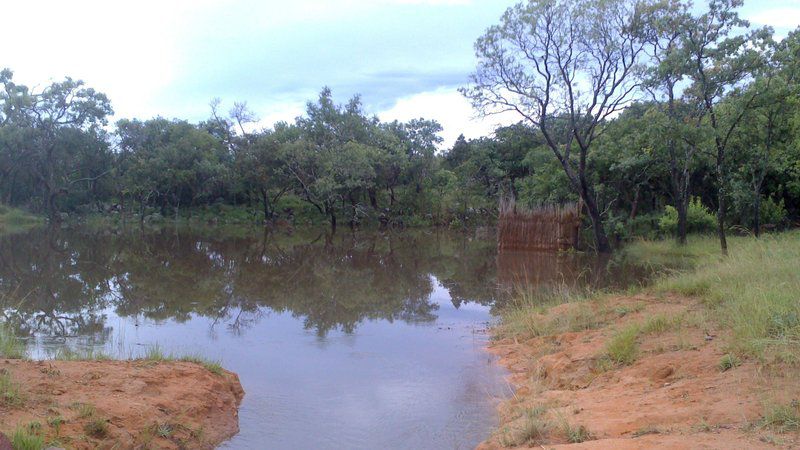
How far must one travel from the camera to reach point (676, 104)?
16438 mm

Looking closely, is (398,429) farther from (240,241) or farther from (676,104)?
(240,241)

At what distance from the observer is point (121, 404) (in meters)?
5.50

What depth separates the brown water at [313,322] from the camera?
650 cm

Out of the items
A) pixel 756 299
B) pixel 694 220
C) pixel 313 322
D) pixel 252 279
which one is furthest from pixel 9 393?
pixel 694 220

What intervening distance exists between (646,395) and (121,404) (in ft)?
14.9

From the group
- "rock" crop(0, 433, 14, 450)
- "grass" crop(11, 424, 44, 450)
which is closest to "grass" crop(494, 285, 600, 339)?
"grass" crop(11, 424, 44, 450)

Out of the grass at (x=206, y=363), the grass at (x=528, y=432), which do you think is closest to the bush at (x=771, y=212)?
the grass at (x=528, y=432)

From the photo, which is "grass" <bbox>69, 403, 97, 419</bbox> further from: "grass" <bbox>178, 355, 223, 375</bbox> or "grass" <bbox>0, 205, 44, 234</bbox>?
"grass" <bbox>0, 205, 44, 234</bbox>

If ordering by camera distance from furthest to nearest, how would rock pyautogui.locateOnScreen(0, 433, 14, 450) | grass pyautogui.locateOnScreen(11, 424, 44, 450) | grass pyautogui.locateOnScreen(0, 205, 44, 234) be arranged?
1. grass pyautogui.locateOnScreen(0, 205, 44, 234)
2. grass pyautogui.locateOnScreen(11, 424, 44, 450)
3. rock pyautogui.locateOnScreen(0, 433, 14, 450)

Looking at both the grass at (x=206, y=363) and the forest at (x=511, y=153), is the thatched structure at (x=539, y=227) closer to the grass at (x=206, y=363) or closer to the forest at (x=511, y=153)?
the forest at (x=511, y=153)

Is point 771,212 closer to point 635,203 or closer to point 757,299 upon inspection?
point 635,203

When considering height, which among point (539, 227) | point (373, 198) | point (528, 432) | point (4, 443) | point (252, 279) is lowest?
point (528, 432)

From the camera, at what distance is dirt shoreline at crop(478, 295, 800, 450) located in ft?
14.3

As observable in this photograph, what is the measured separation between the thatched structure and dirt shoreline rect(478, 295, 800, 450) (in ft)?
45.5
